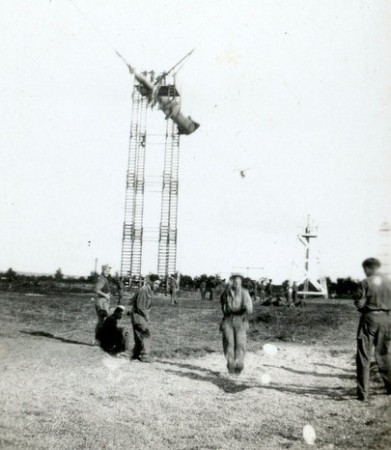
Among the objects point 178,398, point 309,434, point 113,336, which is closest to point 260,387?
point 178,398

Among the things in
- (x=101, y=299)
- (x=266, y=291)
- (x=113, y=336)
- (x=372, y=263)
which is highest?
(x=266, y=291)

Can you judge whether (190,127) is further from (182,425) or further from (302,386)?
(182,425)

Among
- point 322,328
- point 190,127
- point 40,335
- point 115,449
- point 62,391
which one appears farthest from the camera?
point 190,127

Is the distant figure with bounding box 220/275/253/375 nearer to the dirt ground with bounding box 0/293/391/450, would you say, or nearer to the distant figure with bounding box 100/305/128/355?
the dirt ground with bounding box 0/293/391/450

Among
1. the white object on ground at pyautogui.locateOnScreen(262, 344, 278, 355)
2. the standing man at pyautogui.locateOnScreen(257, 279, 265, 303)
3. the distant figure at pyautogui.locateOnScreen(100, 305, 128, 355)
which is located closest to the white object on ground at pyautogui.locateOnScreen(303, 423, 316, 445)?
the distant figure at pyautogui.locateOnScreen(100, 305, 128, 355)

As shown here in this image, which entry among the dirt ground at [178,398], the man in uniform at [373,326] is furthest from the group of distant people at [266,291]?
the man in uniform at [373,326]

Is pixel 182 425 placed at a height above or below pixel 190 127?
below

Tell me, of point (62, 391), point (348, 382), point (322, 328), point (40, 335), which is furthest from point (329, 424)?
point (322, 328)

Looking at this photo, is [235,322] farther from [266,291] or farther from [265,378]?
[266,291]
